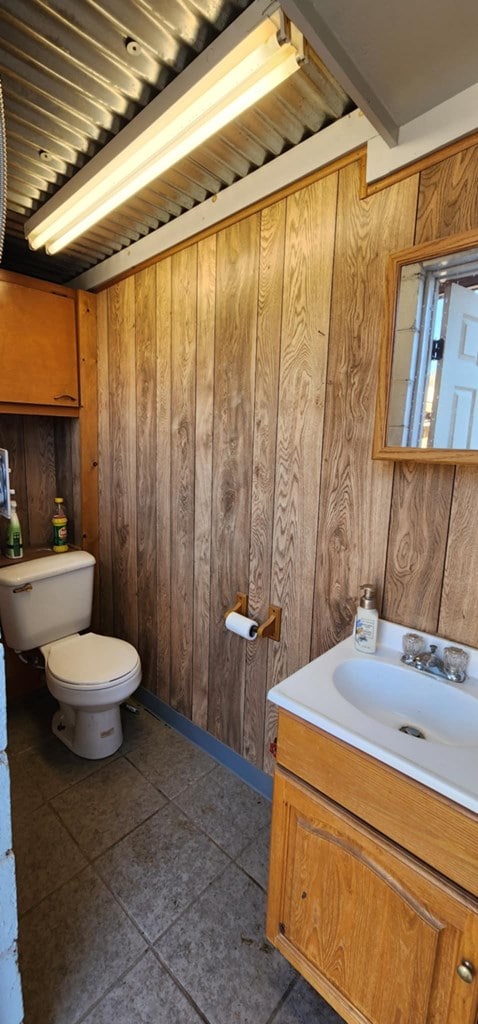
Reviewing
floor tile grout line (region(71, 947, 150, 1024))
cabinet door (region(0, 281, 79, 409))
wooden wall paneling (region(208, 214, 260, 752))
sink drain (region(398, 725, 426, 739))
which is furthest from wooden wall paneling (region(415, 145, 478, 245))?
floor tile grout line (region(71, 947, 150, 1024))

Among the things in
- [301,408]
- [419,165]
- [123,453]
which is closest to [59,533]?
[123,453]

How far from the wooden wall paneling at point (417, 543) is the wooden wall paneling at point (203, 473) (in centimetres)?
77

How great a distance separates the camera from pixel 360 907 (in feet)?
2.73

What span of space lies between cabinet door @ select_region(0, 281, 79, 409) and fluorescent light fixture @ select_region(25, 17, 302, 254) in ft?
1.54

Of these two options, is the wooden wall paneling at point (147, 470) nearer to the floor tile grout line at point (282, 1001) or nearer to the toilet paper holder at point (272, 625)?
the toilet paper holder at point (272, 625)

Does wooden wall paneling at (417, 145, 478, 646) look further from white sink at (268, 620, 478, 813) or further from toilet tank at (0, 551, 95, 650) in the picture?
toilet tank at (0, 551, 95, 650)

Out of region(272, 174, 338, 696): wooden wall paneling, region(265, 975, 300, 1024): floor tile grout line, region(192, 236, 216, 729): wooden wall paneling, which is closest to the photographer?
region(265, 975, 300, 1024): floor tile grout line

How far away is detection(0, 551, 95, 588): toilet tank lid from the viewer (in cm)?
186

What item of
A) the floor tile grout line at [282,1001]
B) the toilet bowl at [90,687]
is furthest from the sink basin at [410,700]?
the toilet bowl at [90,687]

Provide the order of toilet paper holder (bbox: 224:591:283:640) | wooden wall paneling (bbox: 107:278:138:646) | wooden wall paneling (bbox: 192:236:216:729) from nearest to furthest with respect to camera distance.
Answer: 1. toilet paper holder (bbox: 224:591:283:640)
2. wooden wall paneling (bbox: 192:236:216:729)
3. wooden wall paneling (bbox: 107:278:138:646)

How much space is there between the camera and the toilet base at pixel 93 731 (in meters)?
1.79

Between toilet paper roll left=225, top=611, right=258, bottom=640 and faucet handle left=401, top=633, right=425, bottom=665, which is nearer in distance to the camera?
faucet handle left=401, top=633, right=425, bottom=665

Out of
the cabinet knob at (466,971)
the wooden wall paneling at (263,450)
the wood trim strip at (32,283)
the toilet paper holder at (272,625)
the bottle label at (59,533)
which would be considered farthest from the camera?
the bottle label at (59,533)

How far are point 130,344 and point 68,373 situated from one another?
1.33 feet
